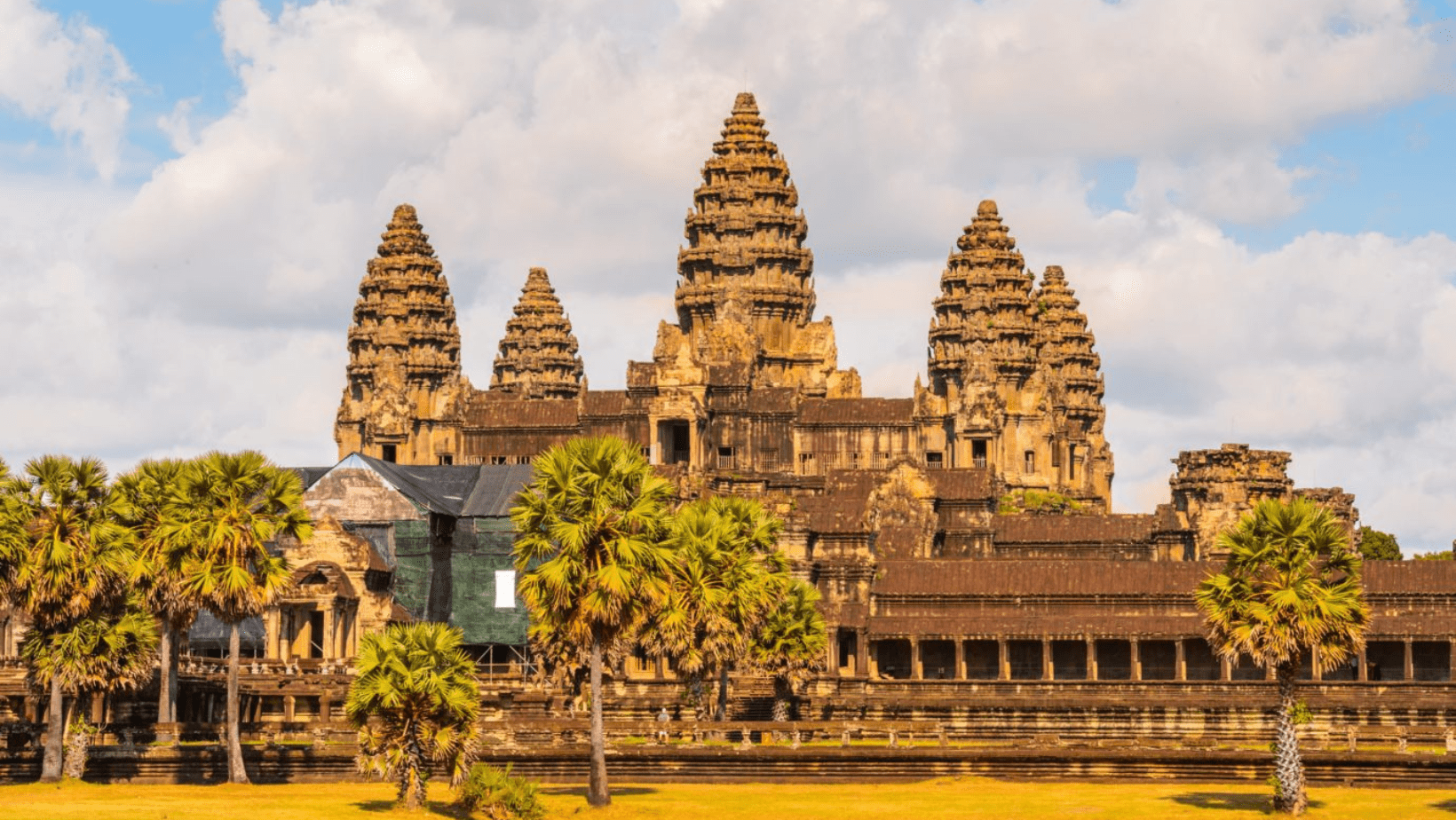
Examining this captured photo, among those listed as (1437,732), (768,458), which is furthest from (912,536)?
(1437,732)

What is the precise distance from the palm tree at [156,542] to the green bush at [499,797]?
14.0 meters

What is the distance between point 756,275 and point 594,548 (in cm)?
10558

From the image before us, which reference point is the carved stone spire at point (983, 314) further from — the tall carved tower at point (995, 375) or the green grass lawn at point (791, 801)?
the green grass lawn at point (791, 801)

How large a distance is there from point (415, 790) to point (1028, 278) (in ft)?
406

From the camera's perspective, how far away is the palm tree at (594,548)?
68312 mm

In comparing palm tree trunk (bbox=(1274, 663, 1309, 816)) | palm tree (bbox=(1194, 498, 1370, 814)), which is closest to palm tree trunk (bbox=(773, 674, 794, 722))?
palm tree (bbox=(1194, 498, 1370, 814))

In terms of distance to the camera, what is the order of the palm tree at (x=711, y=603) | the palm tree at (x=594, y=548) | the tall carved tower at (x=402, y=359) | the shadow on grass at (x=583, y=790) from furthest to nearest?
the tall carved tower at (x=402, y=359)
the palm tree at (x=711, y=603)
the shadow on grass at (x=583, y=790)
the palm tree at (x=594, y=548)

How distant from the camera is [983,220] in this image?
187 metres

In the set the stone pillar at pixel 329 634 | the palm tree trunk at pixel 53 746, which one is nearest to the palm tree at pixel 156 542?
the palm tree trunk at pixel 53 746

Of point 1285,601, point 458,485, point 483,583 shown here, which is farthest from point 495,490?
point 1285,601

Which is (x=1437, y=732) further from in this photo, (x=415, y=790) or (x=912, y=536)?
(x=912, y=536)

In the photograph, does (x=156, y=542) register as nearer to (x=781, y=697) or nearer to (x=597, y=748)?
(x=597, y=748)

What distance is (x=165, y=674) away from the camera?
82750mm

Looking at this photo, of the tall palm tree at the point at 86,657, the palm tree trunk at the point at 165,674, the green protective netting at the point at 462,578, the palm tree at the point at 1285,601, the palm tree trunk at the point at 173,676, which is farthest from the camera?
the green protective netting at the point at 462,578
